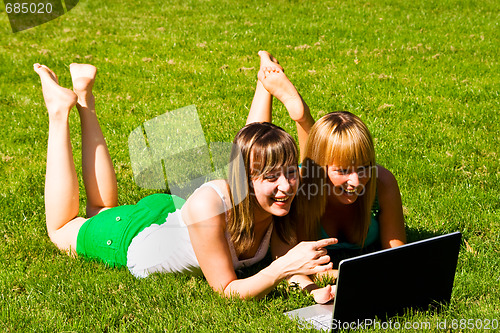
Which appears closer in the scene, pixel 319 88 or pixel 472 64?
pixel 319 88

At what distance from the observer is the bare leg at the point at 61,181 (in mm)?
4742

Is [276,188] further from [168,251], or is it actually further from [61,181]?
[61,181]

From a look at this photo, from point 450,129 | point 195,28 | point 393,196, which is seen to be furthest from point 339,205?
point 195,28

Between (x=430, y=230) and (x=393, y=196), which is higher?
(x=393, y=196)

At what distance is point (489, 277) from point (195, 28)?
958cm

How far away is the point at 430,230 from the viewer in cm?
495

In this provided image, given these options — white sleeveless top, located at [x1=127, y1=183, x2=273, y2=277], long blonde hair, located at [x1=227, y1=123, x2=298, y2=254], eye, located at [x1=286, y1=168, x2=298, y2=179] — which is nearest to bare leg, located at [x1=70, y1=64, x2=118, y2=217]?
white sleeveless top, located at [x1=127, y1=183, x2=273, y2=277]

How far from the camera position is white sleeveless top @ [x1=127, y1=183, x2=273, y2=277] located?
13.7 ft

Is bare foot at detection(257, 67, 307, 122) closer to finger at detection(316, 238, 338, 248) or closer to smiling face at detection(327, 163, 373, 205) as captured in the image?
smiling face at detection(327, 163, 373, 205)

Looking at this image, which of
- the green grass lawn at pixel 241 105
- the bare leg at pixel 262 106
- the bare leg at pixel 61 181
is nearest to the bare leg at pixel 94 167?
the bare leg at pixel 61 181

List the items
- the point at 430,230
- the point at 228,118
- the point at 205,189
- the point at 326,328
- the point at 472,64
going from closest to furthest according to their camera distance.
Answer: the point at 326,328, the point at 205,189, the point at 430,230, the point at 228,118, the point at 472,64

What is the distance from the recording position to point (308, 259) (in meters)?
3.38

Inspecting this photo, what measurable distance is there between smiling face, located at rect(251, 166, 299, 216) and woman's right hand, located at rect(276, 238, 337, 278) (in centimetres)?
34

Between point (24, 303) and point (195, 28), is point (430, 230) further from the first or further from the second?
point (195, 28)
